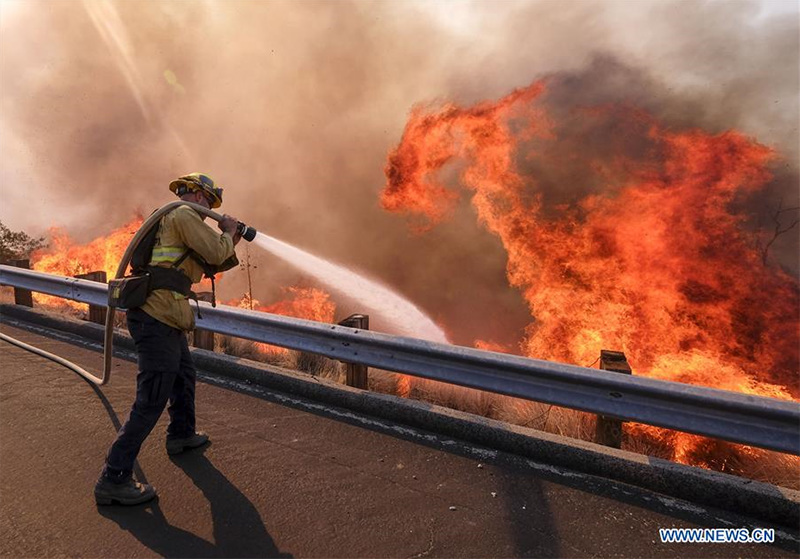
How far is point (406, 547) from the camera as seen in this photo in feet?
7.44

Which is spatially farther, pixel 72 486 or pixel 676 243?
pixel 676 243

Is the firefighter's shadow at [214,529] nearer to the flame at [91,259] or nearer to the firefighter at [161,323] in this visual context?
the firefighter at [161,323]

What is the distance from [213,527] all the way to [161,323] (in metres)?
1.21

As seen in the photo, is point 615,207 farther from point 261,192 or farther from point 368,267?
point 261,192

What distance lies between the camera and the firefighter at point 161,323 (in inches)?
103

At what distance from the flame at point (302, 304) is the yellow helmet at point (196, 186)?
38.9ft

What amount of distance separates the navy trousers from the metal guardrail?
1330 mm

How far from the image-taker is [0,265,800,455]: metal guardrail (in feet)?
8.13

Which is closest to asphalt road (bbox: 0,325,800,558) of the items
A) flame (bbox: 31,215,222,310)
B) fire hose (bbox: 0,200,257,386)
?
fire hose (bbox: 0,200,257,386)

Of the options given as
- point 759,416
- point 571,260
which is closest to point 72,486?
point 759,416

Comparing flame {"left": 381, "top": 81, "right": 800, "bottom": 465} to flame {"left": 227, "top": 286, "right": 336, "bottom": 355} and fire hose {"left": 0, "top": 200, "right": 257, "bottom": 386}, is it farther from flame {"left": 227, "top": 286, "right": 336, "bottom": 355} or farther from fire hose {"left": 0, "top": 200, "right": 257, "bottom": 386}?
fire hose {"left": 0, "top": 200, "right": 257, "bottom": 386}

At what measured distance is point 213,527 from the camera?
2.39 metres

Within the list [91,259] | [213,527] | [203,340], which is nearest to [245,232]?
[213,527]

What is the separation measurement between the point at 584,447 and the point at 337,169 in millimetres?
17057
